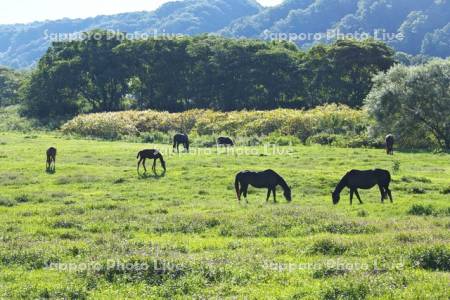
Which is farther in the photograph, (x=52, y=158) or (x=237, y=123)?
(x=237, y=123)

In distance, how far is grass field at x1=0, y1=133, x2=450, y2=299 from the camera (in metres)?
12.1

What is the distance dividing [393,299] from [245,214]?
9.89 meters

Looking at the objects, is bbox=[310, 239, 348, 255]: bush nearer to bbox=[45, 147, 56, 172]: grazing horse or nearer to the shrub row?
bbox=[45, 147, 56, 172]: grazing horse

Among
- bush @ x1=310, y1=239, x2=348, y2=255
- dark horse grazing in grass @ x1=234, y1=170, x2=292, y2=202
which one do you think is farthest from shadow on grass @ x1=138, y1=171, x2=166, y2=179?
bush @ x1=310, y1=239, x2=348, y2=255

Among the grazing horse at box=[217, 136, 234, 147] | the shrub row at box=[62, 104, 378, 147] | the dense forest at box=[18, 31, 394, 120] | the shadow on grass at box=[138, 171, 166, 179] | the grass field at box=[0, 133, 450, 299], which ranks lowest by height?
the grass field at box=[0, 133, 450, 299]

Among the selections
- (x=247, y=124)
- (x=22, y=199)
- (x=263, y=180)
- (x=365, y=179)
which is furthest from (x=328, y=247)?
(x=247, y=124)

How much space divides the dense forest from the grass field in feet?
192

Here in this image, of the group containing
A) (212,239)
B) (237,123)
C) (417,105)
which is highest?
(417,105)

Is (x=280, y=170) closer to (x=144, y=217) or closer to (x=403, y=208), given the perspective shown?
A: (x=403, y=208)

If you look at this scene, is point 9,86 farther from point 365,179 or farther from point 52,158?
point 365,179

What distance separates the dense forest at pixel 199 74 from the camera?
294 feet

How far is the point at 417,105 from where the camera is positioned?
52.0 meters

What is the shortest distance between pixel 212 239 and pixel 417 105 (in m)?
40.7

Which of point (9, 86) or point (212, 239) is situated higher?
point (9, 86)
